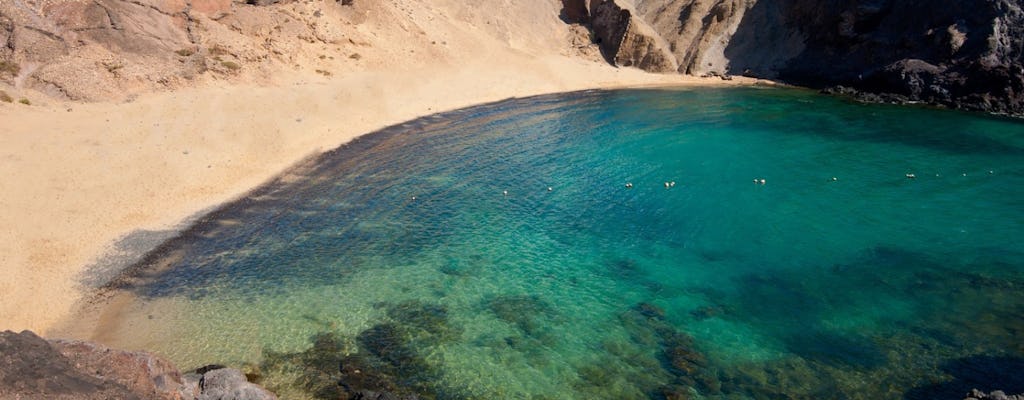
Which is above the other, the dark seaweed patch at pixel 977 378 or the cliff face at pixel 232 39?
the cliff face at pixel 232 39

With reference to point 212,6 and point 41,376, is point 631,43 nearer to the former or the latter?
point 212,6

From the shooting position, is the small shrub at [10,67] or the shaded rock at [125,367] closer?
the shaded rock at [125,367]

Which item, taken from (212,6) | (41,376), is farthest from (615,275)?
(212,6)

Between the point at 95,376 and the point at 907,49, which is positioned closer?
the point at 95,376

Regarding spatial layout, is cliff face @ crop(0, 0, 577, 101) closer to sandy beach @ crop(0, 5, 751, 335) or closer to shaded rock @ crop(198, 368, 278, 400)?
sandy beach @ crop(0, 5, 751, 335)

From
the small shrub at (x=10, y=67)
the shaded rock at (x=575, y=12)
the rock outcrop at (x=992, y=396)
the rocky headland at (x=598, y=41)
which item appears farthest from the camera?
the shaded rock at (x=575, y=12)

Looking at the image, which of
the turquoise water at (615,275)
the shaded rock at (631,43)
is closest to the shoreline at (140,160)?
the turquoise water at (615,275)

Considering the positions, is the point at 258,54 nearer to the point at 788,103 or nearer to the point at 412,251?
the point at 412,251

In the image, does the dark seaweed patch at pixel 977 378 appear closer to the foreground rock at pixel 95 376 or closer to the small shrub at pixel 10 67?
the foreground rock at pixel 95 376
